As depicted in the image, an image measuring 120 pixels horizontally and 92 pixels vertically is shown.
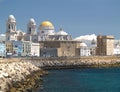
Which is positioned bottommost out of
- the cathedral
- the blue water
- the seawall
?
the blue water

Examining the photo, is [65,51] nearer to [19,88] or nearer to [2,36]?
[2,36]

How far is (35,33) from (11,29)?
9216 millimetres

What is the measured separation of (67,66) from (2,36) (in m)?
62.6

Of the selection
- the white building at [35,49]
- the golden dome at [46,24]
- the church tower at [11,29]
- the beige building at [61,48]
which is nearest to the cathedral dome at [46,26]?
the golden dome at [46,24]

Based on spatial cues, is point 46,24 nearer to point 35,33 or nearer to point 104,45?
point 35,33

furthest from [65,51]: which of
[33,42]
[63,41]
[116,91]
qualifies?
[116,91]

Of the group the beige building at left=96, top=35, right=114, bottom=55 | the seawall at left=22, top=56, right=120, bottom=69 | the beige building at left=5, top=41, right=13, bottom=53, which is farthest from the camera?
the beige building at left=96, top=35, right=114, bottom=55

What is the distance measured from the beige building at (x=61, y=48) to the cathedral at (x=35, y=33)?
6382mm

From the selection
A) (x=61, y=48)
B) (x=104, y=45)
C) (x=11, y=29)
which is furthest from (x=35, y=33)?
(x=104, y=45)

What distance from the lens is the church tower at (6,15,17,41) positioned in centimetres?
13873

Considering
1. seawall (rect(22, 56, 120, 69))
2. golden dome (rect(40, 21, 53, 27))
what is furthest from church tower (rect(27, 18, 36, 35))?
seawall (rect(22, 56, 120, 69))

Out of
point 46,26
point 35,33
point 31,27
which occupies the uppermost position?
point 46,26

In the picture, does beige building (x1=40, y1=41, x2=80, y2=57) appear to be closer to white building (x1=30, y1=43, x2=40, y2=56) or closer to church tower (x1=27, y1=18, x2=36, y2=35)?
white building (x1=30, y1=43, x2=40, y2=56)

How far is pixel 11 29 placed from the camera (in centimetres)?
14050
